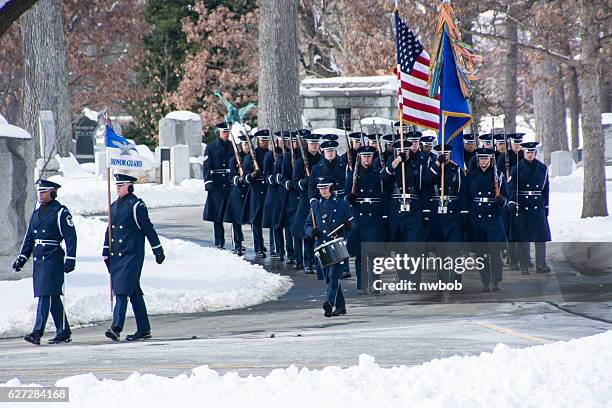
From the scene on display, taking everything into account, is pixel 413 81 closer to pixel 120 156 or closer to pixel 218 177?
pixel 120 156

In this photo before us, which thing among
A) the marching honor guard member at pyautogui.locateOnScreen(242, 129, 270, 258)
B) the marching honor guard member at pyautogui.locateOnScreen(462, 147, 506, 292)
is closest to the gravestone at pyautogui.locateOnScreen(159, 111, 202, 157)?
the marching honor guard member at pyautogui.locateOnScreen(242, 129, 270, 258)

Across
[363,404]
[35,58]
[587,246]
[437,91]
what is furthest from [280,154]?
[35,58]

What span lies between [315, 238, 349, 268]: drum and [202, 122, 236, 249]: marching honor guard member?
23.4ft

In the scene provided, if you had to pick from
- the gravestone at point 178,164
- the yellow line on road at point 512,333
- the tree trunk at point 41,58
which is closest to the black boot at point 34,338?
the yellow line on road at point 512,333

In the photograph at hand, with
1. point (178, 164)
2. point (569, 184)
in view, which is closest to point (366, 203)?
point (569, 184)

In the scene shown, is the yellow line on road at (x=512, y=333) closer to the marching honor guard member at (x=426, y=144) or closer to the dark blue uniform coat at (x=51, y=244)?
the dark blue uniform coat at (x=51, y=244)

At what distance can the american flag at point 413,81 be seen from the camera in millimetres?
16328

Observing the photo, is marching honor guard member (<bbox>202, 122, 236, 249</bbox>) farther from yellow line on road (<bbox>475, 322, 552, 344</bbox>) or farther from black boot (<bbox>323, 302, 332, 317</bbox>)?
yellow line on road (<bbox>475, 322, 552, 344</bbox>)

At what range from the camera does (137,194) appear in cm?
3241

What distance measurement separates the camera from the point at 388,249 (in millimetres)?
15961

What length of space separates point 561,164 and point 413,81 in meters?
25.2

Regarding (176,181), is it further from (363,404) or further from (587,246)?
(363,404)

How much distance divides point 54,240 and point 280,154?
709cm

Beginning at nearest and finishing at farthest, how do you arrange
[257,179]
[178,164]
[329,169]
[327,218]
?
[327,218] → [329,169] → [257,179] → [178,164]
